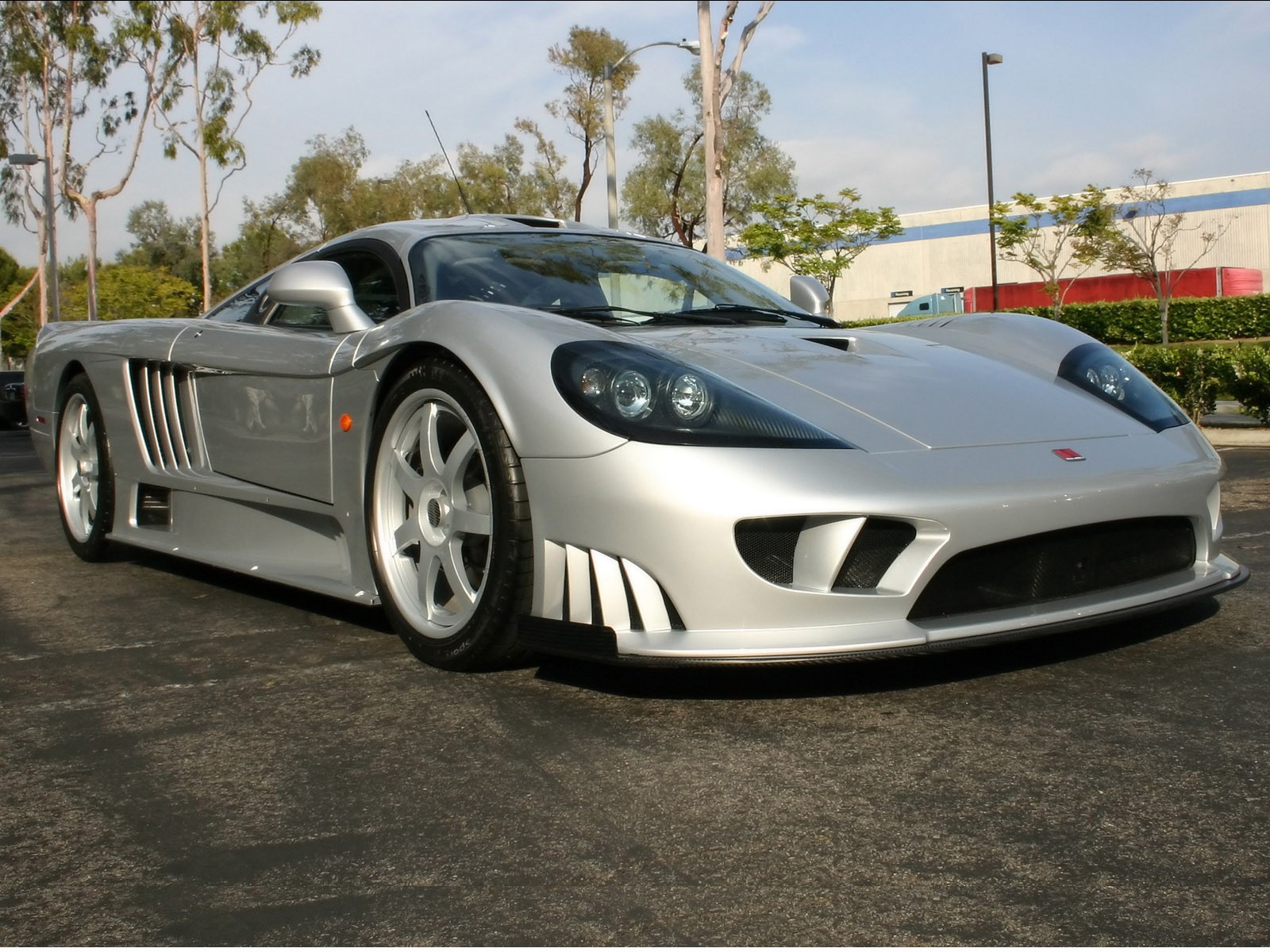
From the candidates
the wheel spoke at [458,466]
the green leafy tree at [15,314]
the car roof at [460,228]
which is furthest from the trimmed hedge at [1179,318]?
the green leafy tree at [15,314]

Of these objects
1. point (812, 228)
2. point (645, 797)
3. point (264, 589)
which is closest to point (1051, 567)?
point (645, 797)

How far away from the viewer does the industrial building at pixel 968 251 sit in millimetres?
43875

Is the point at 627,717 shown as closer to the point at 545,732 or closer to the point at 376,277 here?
the point at 545,732

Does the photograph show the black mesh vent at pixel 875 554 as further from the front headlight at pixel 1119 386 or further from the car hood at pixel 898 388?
the front headlight at pixel 1119 386

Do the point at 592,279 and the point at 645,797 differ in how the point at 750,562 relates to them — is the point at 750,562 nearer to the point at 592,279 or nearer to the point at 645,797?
the point at 645,797

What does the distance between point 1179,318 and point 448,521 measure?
36.3m

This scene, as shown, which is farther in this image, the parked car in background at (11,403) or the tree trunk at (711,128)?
the parked car in background at (11,403)

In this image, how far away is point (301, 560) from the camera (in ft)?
12.9

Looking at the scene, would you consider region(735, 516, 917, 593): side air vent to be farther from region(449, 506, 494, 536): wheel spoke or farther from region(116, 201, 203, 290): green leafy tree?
region(116, 201, 203, 290): green leafy tree

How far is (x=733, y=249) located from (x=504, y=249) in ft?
148

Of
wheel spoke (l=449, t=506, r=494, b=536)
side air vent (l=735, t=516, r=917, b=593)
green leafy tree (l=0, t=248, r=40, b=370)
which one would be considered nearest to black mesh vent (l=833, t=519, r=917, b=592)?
side air vent (l=735, t=516, r=917, b=593)

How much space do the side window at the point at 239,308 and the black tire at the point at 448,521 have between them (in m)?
1.39

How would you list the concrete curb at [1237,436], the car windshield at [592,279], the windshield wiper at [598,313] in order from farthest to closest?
1. the concrete curb at [1237,436]
2. the car windshield at [592,279]
3. the windshield wiper at [598,313]

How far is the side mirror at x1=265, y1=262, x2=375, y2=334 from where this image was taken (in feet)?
12.3
